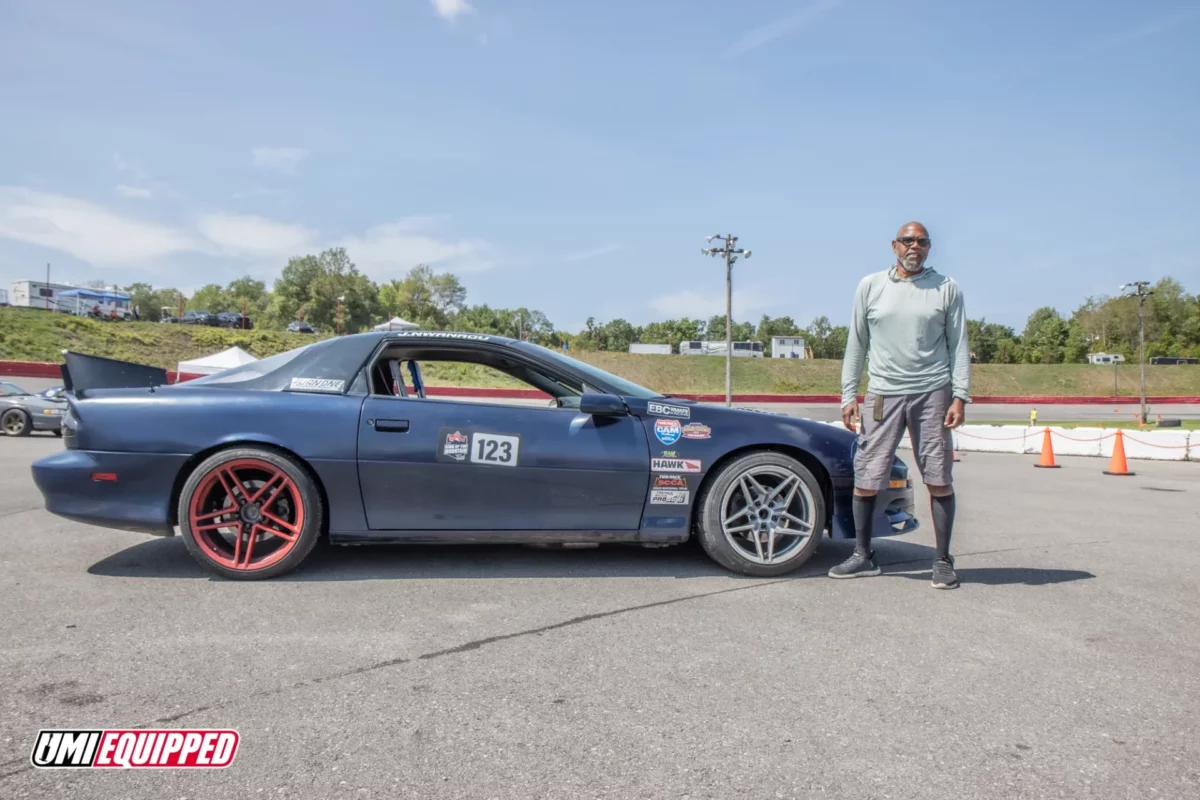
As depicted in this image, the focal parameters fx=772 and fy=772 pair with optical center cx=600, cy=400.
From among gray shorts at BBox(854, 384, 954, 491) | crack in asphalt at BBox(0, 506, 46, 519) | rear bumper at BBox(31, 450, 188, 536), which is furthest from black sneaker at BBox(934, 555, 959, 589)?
crack in asphalt at BBox(0, 506, 46, 519)

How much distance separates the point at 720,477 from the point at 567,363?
1.04 m

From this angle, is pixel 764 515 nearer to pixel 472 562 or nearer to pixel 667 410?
pixel 667 410

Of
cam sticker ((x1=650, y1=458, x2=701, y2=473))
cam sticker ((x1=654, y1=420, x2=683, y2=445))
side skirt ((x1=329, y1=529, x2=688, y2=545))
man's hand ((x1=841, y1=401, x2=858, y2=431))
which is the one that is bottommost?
side skirt ((x1=329, y1=529, x2=688, y2=545))

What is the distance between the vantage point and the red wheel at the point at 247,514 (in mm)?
3742

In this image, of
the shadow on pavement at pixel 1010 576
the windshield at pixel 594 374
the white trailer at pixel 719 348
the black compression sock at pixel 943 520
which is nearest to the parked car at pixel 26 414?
the windshield at pixel 594 374

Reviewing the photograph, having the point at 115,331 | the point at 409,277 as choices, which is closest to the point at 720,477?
the point at 115,331

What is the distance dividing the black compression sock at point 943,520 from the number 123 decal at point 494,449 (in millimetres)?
2112

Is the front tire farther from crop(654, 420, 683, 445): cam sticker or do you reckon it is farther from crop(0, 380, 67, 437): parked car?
crop(0, 380, 67, 437): parked car

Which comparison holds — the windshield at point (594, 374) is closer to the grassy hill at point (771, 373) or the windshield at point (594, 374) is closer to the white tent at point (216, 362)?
the white tent at point (216, 362)

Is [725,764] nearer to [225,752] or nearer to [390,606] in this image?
[225,752]

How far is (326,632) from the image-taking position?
9.79ft

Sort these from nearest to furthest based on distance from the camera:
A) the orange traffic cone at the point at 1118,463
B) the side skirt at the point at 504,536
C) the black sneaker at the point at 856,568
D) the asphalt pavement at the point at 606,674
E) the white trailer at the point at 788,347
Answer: the asphalt pavement at the point at 606,674, the side skirt at the point at 504,536, the black sneaker at the point at 856,568, the orange traffic cone at the point at 1118,463, the white trailer at the point at 788,347

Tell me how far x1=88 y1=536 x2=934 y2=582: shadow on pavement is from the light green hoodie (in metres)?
1.09

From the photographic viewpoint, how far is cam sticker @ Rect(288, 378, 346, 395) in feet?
13.0
